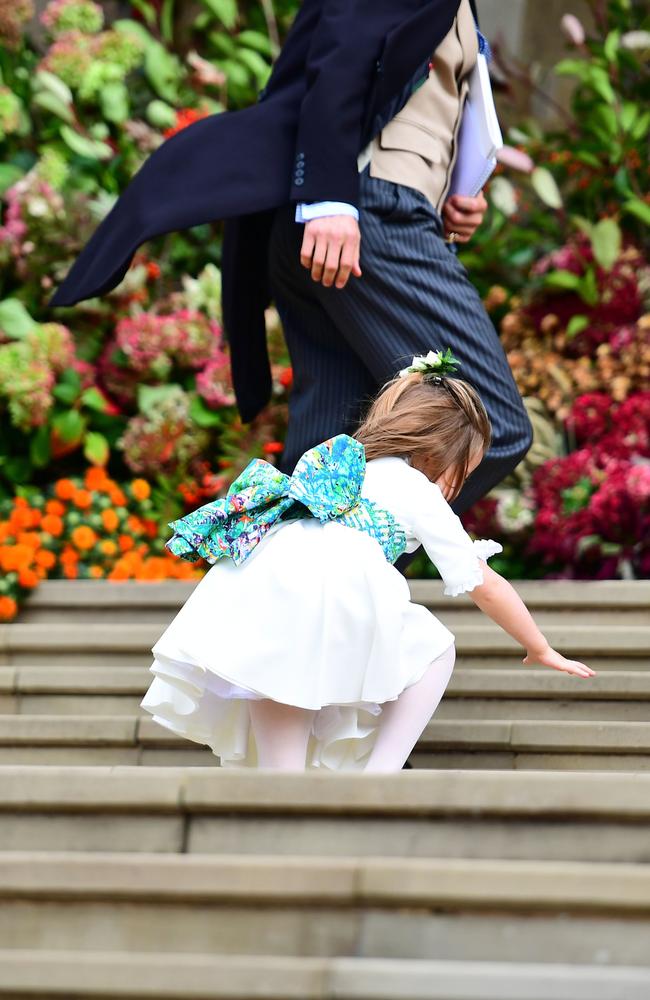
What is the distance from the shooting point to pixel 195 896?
175 centimetres

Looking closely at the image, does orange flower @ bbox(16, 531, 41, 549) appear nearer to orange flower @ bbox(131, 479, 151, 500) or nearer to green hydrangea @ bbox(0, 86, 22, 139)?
orange flower @ bbox(131, 479, 151, 500)

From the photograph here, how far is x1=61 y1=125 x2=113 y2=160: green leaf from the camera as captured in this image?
Answer: 4.63 m

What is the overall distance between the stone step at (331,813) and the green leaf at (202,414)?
250cm

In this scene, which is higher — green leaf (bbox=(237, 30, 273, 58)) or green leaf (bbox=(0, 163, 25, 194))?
green leaf (bbox=(237, 30, 273, 58))

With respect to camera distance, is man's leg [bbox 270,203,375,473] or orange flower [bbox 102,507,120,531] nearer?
man's leg [bbox 270,203,375,473]

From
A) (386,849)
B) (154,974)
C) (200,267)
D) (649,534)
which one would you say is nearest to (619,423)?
(649,534)

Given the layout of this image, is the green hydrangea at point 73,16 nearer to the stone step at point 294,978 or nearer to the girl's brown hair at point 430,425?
the girl's brown hair at point 430,425

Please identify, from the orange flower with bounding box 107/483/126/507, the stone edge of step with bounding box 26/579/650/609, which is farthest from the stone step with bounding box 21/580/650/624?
the orange flower with bounding box 107/483/126/507

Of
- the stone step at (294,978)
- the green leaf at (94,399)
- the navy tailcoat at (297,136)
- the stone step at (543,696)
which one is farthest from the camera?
the green leaf at (94,399)

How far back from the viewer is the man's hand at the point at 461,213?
9.27ft

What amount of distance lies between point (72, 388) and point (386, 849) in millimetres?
2725

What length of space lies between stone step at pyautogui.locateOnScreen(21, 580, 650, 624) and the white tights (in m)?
0.92

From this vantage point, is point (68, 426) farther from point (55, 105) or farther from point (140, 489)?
point (55, 105)

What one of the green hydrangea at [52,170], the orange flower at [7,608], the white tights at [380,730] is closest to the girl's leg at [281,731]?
the white tights at [380,730]
